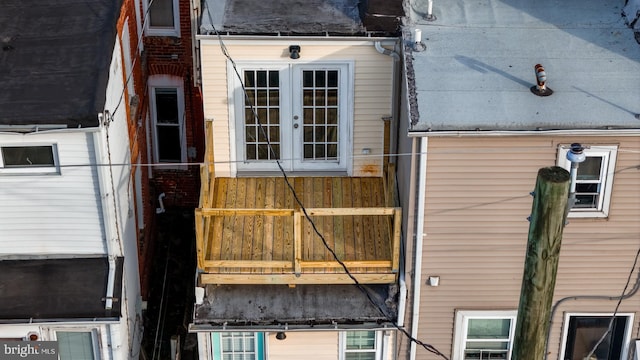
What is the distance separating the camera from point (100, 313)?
13906 millimetres

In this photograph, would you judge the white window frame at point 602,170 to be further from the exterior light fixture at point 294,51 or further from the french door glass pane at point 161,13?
the french door glass pane at point 161,13

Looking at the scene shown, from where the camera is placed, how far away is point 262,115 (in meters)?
15.1

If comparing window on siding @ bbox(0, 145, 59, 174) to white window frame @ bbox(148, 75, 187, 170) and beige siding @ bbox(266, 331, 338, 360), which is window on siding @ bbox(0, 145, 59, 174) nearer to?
beige siding @ bbox(266, 331, 338, 360)

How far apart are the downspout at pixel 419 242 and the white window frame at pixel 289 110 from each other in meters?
2.42

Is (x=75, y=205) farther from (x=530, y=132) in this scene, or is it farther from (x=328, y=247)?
(x=530, y=132)

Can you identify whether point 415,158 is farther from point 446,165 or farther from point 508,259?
point 508,259

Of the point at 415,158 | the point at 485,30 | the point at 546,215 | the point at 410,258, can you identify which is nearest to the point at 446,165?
the point at 415,158

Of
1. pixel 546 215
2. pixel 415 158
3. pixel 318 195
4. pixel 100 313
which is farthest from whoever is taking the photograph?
pixel 318 195

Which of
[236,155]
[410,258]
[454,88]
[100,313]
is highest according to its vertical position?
[454,88]

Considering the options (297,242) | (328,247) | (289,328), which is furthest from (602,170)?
(289,328)

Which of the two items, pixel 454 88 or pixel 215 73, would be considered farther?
pixel 215 73

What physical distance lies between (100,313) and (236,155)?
11.4 feet

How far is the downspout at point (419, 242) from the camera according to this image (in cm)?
1293

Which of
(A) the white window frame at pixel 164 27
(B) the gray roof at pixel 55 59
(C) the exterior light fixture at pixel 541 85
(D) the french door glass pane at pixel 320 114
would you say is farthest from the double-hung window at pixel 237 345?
(A) the white window frame at pixel 164 27
